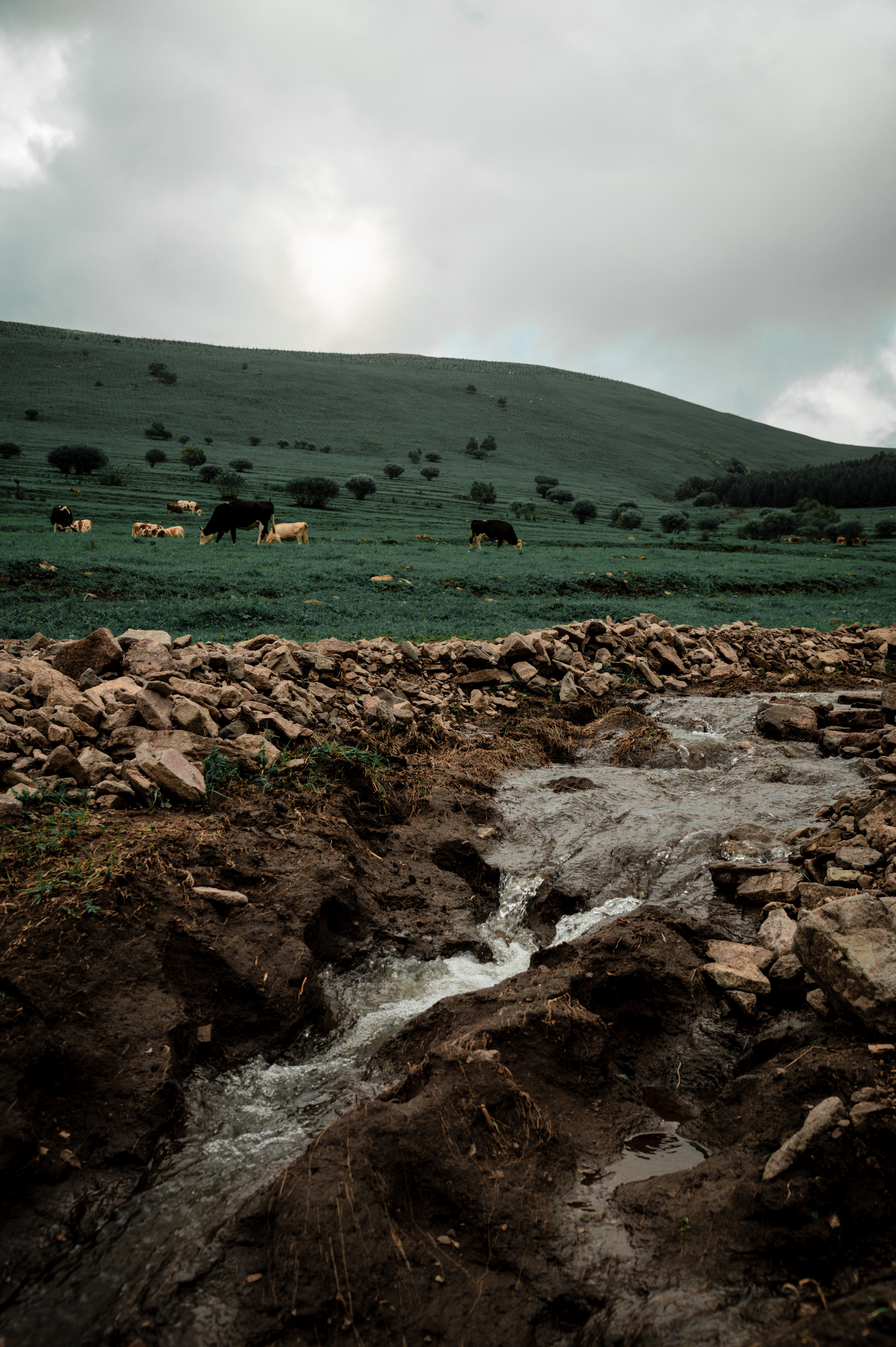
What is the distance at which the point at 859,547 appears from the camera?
2120 inches

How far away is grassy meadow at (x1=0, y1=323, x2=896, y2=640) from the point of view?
1698cm

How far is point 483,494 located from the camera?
72.3 meters

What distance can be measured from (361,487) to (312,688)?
5857 cm

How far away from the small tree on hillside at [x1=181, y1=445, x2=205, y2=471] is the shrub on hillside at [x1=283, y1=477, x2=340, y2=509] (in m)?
15.3

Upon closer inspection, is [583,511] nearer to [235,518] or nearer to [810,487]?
[810,487]

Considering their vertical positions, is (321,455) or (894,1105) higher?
(321,455)

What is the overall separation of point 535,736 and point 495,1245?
6139 mm

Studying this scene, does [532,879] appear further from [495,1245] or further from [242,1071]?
[495,1245]

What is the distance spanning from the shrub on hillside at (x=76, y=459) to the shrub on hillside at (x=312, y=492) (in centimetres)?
1551

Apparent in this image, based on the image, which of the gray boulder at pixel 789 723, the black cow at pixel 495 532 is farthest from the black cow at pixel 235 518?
the gray boulder at pixel 789 723

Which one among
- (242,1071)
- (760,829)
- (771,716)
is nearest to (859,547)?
(771,716)

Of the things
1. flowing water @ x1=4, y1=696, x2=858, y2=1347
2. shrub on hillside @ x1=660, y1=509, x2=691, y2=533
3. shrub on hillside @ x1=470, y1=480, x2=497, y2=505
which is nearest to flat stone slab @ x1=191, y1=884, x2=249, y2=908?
flowing water @ x1=4, y1=696, x2=858, y2=1347

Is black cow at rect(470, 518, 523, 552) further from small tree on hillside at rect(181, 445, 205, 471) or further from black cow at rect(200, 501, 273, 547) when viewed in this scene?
small tree on hillside at rect(181, 445, 205, 471)

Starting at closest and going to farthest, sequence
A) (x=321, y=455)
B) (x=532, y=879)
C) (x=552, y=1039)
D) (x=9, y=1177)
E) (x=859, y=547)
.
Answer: (x=9, y=1177) → (x=552, y=1039) → (x=532, y=879) → (x=859, y=547) → (x=321, y=455)
